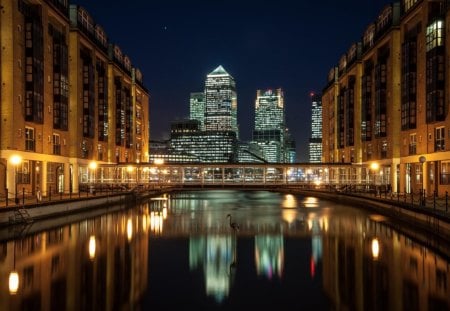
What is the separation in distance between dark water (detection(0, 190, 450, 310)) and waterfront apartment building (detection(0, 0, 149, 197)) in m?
15.9

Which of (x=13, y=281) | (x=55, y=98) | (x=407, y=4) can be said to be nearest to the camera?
(x=13, y=281)

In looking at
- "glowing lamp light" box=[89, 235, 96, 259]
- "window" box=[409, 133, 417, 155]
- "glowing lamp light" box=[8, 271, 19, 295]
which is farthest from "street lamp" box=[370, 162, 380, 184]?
"glowing lamp light" box=[8, 271, 19, 295]

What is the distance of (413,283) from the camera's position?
23.0m

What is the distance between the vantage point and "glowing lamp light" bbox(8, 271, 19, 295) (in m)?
21.1

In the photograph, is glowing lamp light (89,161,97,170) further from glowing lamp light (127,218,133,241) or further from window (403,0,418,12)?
window (403,0,418,12)

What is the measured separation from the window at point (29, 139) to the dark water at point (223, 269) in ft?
56.9

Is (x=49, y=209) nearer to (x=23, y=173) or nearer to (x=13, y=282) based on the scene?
(x=23, y=173)

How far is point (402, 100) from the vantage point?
223 feet

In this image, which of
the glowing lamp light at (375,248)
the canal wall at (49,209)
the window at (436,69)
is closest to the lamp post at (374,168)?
the window at (436,69)

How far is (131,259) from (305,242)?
13.5 meters

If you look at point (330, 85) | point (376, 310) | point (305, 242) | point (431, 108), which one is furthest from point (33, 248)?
point (330, 85)

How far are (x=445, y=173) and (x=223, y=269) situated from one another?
123 feet

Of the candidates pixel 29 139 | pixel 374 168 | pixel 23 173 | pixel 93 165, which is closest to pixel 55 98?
pixel 29 139

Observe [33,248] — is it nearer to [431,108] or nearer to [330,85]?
[431,108]
